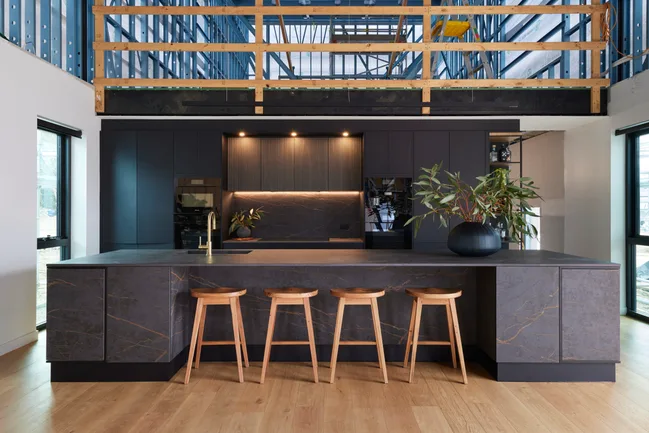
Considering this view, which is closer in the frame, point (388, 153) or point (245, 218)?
point (388, 153)

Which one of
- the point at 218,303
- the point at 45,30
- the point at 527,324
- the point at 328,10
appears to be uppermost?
the point at 328,10

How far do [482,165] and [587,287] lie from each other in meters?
2.74

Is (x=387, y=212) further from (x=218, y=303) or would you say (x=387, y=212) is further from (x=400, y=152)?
(x=218, y=303)

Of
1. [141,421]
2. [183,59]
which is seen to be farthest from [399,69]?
[141,421]

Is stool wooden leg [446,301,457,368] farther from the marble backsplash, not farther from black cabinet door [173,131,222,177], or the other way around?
black cabinet door [173,131,222,177]

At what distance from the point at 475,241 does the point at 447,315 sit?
637 millimetres

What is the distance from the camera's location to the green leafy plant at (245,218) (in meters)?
6.27

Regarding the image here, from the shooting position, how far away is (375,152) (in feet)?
19.2

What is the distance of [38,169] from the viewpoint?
4.80 m

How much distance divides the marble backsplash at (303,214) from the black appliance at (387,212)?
538 mm

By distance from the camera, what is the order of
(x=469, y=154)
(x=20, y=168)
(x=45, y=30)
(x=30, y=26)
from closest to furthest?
(x=20, y=168), (x=30, y=26), (x=45, y=30), (x=469, y=154)

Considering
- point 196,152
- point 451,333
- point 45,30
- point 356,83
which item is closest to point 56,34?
point 45,30

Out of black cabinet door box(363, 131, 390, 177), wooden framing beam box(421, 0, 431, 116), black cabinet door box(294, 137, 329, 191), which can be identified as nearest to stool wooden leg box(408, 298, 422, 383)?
black cabinet door box(363, 131, 390, 177)

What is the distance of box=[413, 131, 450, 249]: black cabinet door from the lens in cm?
581
